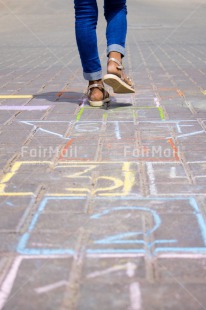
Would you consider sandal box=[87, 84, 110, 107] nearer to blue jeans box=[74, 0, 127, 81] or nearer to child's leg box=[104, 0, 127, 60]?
blue jeans box=[74, 0, 127, 81]

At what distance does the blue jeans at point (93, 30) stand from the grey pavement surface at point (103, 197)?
0.37 m

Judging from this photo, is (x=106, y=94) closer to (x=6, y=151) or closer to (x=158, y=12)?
(x=6, y=151)

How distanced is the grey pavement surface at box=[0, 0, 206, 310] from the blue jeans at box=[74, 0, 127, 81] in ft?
1.20

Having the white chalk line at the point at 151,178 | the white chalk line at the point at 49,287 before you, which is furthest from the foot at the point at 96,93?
the white chalk line at the point at 49,287

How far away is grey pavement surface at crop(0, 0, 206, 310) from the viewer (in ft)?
5.25

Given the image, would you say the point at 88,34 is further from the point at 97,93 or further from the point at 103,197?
the point at 103,197

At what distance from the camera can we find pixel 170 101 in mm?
4469

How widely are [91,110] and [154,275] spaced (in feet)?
8.63

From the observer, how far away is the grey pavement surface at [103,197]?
1.60 m

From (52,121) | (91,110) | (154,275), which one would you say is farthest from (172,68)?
(154,275)

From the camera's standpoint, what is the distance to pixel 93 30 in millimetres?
4148

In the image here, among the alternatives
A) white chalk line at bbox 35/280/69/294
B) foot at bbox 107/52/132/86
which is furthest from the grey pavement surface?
foot at bbox 107/52/132/86

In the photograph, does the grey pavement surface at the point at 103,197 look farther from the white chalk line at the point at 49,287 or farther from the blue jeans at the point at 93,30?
the blue jeans at the point at 93,30

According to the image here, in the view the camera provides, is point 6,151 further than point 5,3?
No
